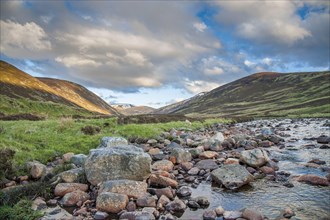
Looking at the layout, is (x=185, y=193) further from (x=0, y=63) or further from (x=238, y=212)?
(x=0, y=63)

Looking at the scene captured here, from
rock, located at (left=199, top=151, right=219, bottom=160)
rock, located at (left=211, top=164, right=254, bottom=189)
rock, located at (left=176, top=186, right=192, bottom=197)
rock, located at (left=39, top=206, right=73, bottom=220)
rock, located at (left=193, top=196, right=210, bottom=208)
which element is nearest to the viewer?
rock, located at (left=39, top=206, right=73, bottom=220)

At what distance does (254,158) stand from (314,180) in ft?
10.1

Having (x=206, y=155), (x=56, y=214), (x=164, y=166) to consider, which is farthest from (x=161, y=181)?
(x=206, y=155)

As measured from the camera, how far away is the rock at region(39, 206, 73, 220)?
8.50 metres

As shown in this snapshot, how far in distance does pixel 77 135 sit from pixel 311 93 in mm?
164863

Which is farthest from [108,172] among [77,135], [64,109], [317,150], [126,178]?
[64,109]

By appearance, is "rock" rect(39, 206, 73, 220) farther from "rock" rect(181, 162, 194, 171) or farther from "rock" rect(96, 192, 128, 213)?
"rock" rect(181, 162, 194, 171)

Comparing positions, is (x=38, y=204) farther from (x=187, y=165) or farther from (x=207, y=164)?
(x=207, y=164)

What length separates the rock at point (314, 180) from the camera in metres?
11.4

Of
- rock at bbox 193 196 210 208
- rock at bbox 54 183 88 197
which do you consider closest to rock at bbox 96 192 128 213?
rock at bbox 54 183 88 197

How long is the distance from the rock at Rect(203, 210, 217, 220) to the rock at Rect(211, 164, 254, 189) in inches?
115

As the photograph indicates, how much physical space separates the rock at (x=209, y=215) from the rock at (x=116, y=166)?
3.43 metres

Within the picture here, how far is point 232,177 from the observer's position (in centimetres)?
1157

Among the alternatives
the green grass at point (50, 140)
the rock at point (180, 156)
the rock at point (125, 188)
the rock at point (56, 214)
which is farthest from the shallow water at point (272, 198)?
the green grass at point (50, 140)
